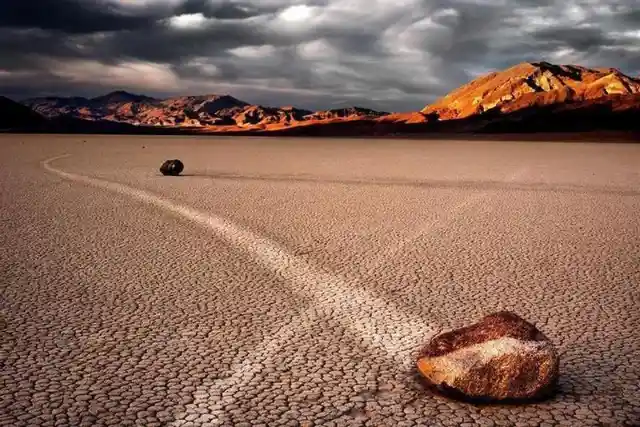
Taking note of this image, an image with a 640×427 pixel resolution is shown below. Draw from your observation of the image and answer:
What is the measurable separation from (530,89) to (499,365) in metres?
149

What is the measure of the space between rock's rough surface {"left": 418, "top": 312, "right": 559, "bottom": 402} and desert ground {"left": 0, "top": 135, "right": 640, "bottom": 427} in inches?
4.1

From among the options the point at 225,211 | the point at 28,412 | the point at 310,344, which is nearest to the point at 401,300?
the point at 310,344

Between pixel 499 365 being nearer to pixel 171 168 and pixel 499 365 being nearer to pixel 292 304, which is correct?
pixel 292 304

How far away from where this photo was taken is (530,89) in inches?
5576

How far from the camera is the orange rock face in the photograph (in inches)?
4542

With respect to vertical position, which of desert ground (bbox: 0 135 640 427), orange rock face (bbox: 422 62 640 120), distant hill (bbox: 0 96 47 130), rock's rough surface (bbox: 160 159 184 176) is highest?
orange rock face (bbox: 422 62 640 120)

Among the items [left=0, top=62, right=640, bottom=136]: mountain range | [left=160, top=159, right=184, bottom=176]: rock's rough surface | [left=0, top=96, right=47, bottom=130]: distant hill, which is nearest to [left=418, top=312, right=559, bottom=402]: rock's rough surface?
[left=160, top=159, right=184, bottom=176]: rock's rough surface

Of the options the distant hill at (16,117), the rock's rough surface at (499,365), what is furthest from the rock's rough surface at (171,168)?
the distant hill at (16,117)

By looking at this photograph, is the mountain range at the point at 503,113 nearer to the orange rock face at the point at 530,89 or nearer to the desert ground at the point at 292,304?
the orange rock face at the point at 530,89

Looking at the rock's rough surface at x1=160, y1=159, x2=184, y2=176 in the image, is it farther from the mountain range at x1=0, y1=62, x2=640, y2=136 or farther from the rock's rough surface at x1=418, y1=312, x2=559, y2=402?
the mountain range at x1=0, y1=62, x2=640, y2=136

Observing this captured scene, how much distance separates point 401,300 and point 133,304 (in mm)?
2476

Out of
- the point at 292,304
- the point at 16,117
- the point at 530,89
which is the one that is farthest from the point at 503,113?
the point at 292,304

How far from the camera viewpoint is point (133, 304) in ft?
18.0

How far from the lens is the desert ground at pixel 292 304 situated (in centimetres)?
357
